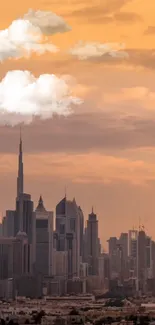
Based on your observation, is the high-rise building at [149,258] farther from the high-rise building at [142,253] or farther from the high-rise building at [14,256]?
the high-rise building at [14,256]

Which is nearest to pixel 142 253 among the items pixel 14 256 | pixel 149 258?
pixel 149 258

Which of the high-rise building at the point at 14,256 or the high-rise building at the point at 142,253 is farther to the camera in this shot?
the high-rise building at the point at 142,253

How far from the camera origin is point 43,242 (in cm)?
5984

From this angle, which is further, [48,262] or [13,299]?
[48,262]

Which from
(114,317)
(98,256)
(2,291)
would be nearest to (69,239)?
(98,256)

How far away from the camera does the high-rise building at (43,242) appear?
57.2 m

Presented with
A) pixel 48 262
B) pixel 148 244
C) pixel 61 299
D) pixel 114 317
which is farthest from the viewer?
pixel 148 244

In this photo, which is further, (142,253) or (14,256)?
(142,253)

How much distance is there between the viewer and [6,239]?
59656mm

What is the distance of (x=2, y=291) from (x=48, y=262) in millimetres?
6486

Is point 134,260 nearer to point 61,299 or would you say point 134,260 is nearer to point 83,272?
point 83,272

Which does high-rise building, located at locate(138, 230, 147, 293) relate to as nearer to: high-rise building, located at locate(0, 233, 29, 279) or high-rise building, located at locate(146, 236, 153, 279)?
high-rise building, located at locate(146, 236, 153, 279)

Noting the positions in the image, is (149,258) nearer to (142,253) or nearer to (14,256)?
(142,253)

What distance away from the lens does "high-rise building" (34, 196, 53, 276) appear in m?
57.2
